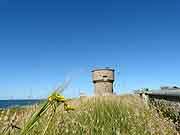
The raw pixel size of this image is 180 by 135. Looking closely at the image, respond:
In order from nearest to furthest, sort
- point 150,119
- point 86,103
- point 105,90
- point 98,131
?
point 98,131
point 150,119
point 86,103
point 105,90

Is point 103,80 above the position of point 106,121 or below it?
above

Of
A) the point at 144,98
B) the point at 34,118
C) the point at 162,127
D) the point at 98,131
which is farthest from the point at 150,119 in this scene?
the point at 34,118

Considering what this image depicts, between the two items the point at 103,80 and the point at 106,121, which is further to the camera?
the point at 103,80

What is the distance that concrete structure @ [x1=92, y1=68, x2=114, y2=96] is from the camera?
80.1 feet

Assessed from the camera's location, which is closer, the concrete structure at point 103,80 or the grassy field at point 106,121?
the grassy field at point 106,121

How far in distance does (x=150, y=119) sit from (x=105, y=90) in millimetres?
18827

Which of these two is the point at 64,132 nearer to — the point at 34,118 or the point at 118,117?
the point at 118,117

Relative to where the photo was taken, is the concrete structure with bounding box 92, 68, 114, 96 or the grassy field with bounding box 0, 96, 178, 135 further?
the concrete structure with bounding box 92, 68, 114, 96

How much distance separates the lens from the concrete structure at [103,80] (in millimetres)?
24422

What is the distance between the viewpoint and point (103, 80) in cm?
2511

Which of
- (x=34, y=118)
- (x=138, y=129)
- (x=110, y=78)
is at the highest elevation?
(x=110, y=78)

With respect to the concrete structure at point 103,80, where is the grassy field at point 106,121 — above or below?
below

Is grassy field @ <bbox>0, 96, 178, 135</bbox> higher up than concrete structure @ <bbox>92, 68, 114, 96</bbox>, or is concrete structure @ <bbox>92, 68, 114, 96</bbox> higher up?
concrete structure @ <bbox>92, 68, 114, 96</bbox>

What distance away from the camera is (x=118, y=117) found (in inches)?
269
